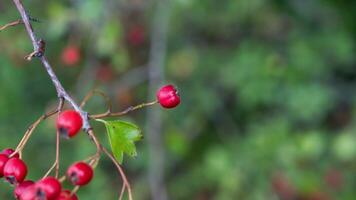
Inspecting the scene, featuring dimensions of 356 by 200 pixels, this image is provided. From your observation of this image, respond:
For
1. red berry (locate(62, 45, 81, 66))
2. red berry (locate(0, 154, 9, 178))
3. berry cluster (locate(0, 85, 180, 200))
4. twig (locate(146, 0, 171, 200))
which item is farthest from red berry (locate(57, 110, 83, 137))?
red berry (locate(62, 45, 81, 66))

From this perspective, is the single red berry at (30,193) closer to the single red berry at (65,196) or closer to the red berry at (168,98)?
the single red berry at (65,196)

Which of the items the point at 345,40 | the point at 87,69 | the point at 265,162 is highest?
the point at 87,69

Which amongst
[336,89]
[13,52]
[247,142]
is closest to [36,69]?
[13,52]

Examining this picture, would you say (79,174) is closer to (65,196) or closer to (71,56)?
(65,196)

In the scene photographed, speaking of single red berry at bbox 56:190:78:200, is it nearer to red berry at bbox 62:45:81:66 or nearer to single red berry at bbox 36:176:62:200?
single red berry at bbox 36:176:62:200

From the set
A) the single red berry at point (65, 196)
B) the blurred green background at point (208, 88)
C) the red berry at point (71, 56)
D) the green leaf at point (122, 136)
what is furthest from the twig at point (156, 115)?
the single red berry at point (65, 196)

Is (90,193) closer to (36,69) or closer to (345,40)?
(36,69)

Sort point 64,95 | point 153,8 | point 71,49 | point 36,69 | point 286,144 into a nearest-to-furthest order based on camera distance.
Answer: point 64,95
point 71,49
point 286,144
point 153,8
point 36,69
